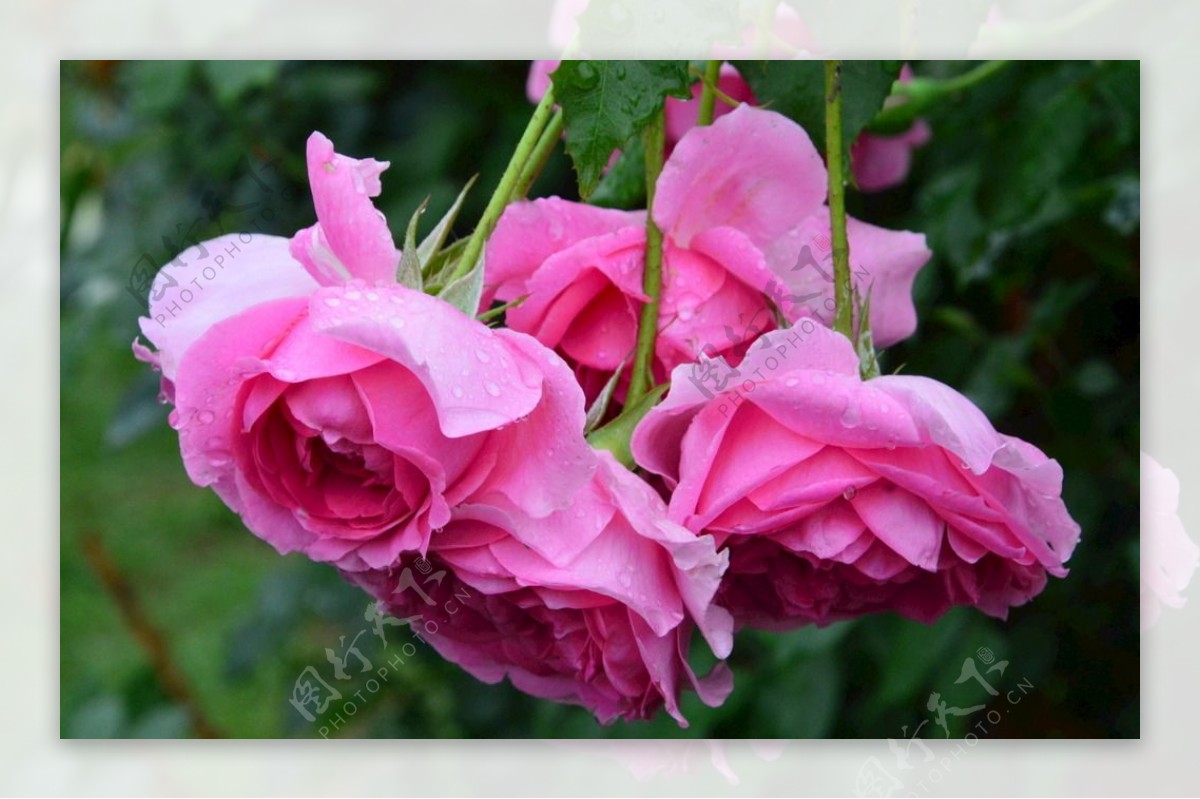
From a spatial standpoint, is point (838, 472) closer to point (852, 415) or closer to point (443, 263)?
point (852, 415)

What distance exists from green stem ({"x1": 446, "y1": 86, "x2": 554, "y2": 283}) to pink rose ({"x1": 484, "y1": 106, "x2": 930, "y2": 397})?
0.03m

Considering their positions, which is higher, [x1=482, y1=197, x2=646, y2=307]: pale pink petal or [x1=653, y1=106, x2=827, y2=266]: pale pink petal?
[x1=653, y1=106, x2=827, y2=266]: pale pink petal

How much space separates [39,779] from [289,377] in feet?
2.01

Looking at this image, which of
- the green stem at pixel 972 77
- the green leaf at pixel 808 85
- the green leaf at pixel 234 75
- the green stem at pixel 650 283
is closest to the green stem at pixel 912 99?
the green stem at pixel 972 77

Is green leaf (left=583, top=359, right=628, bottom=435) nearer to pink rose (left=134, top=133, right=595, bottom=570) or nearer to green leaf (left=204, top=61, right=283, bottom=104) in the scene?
pink rose (left=134, top=133, right=595, bottom=570)

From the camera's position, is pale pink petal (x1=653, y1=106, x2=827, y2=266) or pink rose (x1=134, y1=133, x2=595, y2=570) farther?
pale pink petal (x1=653, y1=106, x2=827, y2=266)

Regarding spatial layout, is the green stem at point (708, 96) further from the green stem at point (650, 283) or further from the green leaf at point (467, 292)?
the green leaf at point (467, 292)

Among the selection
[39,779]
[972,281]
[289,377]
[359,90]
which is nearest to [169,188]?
[359,90]

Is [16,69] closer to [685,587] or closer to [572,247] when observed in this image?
[572,247]

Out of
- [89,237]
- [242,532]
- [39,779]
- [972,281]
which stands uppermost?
[972,281]

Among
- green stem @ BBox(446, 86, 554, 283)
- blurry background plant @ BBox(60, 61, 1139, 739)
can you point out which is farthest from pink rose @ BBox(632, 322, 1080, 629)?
blurry background plant @ BBox(60, 61, 1139, 739)

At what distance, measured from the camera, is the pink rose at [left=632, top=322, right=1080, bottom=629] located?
0.56 m

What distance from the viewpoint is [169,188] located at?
1.41m

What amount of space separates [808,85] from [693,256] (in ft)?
0.50
